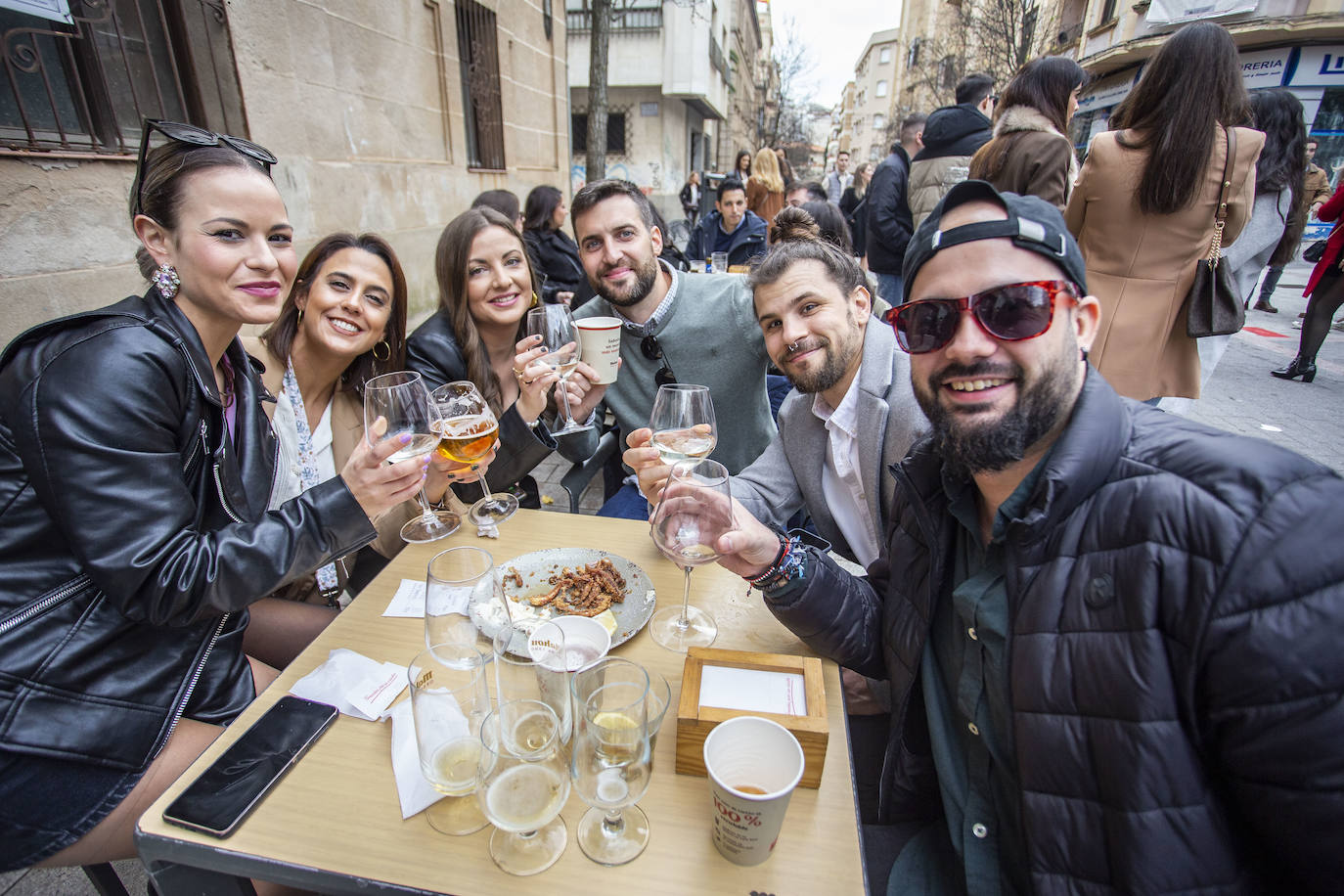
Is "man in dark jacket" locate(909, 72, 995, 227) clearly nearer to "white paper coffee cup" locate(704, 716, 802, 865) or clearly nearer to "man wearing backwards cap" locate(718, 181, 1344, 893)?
"man wearing backwards cap" locate(718, 181, 1344, 893)

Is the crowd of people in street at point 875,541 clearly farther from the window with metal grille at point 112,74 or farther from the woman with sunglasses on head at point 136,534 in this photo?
the window with metal grille at point 112,74

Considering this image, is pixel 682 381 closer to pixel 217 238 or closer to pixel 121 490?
pixel 217 238

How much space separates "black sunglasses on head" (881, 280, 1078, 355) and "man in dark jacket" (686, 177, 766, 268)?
6363 millimetres

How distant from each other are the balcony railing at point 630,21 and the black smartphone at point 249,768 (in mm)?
22799

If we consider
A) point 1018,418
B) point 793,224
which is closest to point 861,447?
point 1018,418

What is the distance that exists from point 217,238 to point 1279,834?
2823mm

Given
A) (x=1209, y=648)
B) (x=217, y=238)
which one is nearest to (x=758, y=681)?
(x=1209, y=648)

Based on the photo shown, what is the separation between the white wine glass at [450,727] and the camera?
1.23 metres

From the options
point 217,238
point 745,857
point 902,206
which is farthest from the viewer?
point 902,206

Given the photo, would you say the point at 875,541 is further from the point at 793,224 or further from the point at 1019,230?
the point at 793,224

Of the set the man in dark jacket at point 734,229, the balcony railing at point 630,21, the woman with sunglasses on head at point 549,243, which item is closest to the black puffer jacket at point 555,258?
the woman with sunglasses on head at point 549,243

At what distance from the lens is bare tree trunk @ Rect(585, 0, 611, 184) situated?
1052 cm

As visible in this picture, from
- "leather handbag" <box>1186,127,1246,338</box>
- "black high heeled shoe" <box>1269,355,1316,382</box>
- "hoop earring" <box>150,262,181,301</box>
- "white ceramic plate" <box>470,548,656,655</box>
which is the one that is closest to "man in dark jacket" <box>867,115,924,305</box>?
"leather handbag" <box>1186,127,1246,338</box>

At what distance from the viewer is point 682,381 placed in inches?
130
